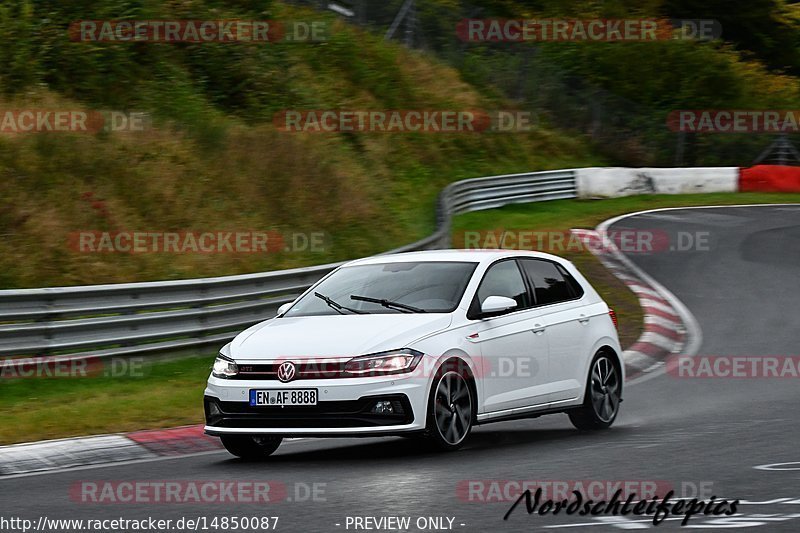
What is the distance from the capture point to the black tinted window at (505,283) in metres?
10.5

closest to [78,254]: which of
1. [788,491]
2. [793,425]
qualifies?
[793,425]

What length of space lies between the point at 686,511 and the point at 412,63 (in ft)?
125

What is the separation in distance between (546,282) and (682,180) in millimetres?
28496

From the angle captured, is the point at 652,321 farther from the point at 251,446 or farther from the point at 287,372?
the point at 287,372

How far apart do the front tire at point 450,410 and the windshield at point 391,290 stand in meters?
0.63

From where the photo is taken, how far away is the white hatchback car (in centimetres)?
912

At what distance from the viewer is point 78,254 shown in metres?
19.1

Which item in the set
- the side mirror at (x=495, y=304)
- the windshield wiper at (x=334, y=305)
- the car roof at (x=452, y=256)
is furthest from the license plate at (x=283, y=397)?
the car roof at (x=452, y=256)

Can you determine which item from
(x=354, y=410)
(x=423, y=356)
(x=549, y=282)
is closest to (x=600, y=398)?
(x=549, y=282)

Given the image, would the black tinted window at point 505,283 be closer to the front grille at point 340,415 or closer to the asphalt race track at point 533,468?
the asphalt race track at point 533,468

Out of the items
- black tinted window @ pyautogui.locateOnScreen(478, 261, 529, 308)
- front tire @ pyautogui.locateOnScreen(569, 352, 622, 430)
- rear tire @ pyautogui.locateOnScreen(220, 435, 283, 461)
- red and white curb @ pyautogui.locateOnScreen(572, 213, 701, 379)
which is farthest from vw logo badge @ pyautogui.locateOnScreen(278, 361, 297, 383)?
red and white curb @ pyautogui.locateOnScreen(572, 213, 701, 379)

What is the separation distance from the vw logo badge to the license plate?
8 cm

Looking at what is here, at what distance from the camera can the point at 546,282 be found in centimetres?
1115

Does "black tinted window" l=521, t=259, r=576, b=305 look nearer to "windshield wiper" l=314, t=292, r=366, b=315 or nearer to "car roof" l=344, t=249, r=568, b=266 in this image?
"car roof" l=344, t=249, r=568, b=266
